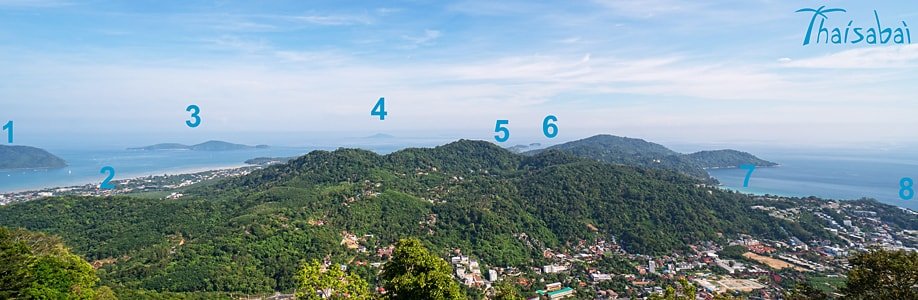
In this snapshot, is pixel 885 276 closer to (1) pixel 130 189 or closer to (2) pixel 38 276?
(2) pixel 38 276

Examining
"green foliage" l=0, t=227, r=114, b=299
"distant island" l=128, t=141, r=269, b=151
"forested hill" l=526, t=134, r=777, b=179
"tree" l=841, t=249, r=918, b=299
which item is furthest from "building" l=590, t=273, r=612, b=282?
"distant island" l=128, t=141, r=269, b=151

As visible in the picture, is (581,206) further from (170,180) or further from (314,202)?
(170,180)

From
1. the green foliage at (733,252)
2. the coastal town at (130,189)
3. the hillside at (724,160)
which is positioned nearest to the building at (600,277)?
the green foliage at (733,252)

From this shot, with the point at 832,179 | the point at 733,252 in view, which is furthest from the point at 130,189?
the point at 832,179

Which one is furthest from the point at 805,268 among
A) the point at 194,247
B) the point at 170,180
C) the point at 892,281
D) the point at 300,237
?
the point at 170,180

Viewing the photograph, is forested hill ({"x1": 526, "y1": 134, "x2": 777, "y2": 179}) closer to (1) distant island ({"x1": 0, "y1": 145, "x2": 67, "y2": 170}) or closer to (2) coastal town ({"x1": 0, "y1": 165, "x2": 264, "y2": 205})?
(2) coastal town ({"x1": 0, "y1": 165, "x2": 264, "y2": 205})

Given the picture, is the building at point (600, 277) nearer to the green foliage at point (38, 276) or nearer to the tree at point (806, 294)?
the tree at point (806, 294)
